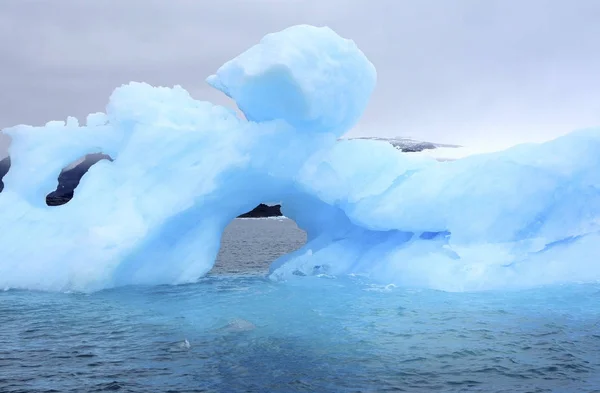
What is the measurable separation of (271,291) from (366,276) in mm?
2658

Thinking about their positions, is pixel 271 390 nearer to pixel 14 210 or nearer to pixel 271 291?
pixel 271 291

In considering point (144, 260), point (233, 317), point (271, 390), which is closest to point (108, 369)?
point (271, 390)

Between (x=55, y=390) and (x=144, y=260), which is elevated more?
(x=144, y=260)

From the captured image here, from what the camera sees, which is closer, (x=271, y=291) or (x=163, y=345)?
(x=163, y=345)

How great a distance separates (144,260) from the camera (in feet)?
46.7

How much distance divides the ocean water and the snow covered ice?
2.84 ft

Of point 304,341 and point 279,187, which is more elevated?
point 279,187

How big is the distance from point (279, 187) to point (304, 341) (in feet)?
21.8

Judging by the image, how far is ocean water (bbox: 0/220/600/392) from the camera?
6.79 m

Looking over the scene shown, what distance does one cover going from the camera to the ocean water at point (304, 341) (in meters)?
6.79

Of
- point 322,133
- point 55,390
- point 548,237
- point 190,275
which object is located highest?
point 322,133

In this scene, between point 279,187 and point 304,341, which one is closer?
point 304,341

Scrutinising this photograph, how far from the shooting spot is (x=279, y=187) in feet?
48.7

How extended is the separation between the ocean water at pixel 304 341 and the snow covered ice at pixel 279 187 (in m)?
0.87
